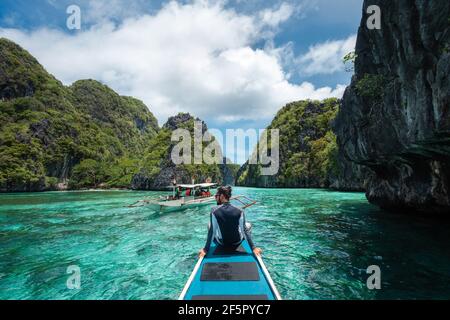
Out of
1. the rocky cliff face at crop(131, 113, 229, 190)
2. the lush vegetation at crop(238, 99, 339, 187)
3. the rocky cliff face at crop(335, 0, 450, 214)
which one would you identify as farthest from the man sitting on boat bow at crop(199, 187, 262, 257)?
the rocky cliff face at crop(131, 113, 229, 190)

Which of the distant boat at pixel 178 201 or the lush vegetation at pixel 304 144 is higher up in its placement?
the lush vegetation at pixel 304 144

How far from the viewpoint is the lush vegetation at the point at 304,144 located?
246 feet

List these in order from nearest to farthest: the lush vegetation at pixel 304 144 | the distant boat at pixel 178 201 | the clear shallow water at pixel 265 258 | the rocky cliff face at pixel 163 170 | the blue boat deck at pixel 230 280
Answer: the blue boat deck at pixel 230 280, the clear shallow water at pixel 265 258, the distant boat at pixel 178 201, the lush vegetation at pixel 304 144, the rocky cliff face at pixel 163 170

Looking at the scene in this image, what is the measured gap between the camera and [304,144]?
287 feet

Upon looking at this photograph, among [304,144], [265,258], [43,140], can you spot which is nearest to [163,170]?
[43,140]

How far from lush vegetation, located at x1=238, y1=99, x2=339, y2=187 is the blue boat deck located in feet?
203

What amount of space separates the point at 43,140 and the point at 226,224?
104650 millimetres

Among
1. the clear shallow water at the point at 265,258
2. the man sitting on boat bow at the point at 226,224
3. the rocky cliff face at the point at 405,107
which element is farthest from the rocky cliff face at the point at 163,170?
the man sitting on boat bow at the point at 226,224

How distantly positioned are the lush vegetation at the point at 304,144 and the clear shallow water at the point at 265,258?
53936 millimetres

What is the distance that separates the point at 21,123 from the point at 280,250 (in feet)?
366

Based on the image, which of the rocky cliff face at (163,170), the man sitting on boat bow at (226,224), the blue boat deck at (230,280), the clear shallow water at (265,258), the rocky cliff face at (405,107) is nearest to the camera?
the blue boat deck at (230,280)

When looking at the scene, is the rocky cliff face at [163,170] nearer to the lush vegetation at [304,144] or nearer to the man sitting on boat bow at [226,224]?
the lush vegetation at [304,144]

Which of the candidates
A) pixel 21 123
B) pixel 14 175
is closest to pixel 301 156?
pixel 14 175

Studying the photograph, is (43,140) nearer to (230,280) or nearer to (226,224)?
(226,224)
